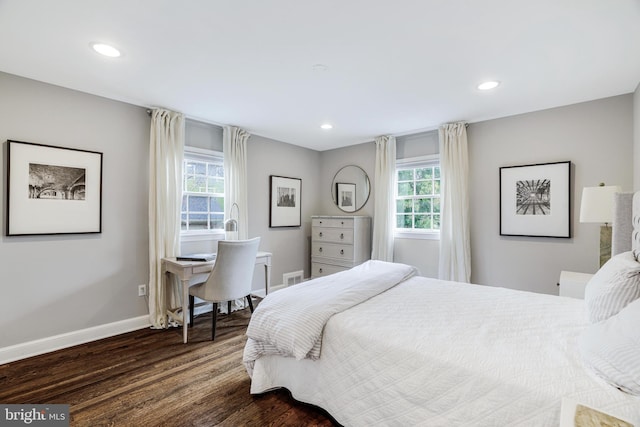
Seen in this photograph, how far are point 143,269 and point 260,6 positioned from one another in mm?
2855

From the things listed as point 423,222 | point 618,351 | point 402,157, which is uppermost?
point 402,157

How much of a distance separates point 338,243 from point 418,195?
1.34 metres

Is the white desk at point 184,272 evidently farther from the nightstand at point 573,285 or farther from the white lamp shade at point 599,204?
the white lamp shade at point 599,204

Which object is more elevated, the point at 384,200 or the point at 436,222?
the point at 384,200

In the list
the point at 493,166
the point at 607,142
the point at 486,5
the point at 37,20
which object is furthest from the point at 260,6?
the point at 607,142

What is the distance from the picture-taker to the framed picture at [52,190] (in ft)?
8.02

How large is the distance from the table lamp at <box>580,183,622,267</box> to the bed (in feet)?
1.42

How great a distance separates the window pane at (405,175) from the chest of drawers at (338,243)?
78 centimetres

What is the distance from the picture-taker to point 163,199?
3195 millimetres

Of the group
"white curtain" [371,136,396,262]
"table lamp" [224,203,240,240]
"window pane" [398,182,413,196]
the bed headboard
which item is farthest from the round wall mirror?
the bed headboard

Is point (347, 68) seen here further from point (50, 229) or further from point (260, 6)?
point (50, 229)

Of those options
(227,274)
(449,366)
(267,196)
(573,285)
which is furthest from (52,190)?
(573,285)

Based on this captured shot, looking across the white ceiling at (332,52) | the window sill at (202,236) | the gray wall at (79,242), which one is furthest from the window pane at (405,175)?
the gray wall at (79,242)

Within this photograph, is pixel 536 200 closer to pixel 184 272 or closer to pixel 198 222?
pixel 184 272
